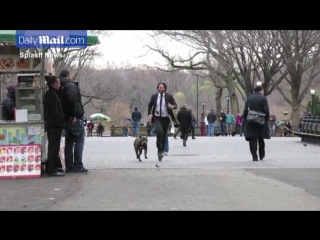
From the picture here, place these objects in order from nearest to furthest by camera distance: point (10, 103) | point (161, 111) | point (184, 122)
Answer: point (10, 103)
point (161, 111)
point (184, 122)

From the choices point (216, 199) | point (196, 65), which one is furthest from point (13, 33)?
point (196, 65)

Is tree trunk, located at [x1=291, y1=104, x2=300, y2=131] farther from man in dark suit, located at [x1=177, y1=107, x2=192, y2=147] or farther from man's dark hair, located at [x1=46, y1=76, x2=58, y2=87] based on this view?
man's dark hair, located at [x1=46, y1=76, x2=58, y2=87]

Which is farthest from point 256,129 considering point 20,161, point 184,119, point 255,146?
point 184,119

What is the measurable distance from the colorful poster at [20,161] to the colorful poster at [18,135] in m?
0.25

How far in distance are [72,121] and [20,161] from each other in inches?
46.3

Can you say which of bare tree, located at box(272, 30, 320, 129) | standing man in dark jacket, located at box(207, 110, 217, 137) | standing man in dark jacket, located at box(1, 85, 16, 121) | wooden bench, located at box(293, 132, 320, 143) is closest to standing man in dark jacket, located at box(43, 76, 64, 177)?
standing man in dark jacket, located at box(1, 85, 16, 121)

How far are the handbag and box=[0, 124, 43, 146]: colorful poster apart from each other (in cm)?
486

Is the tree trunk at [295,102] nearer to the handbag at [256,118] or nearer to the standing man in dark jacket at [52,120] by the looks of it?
the handbag at [256,118]

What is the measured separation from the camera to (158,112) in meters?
12.6

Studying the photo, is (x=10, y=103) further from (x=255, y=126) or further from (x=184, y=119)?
(x=184, y=119)

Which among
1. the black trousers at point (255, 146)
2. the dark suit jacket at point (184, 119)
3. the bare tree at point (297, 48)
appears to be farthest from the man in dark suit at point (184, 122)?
the bare tree at point (297, 48)

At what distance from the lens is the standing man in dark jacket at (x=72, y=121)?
1035 cm

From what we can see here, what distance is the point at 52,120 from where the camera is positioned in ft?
32.8
